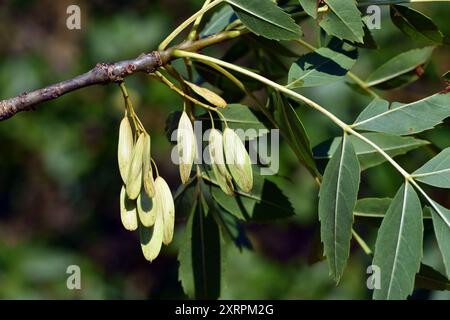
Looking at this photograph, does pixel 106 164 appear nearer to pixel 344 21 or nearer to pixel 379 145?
pixel 379 145

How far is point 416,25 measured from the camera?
1173mm

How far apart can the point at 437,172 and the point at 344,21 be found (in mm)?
255

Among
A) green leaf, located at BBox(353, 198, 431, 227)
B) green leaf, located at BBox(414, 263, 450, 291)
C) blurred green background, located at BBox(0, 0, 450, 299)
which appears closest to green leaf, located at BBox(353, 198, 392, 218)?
green leaf, located at BBox(353, 198, 431, 227)

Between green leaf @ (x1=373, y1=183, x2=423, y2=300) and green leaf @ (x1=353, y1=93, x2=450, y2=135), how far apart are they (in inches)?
3.4

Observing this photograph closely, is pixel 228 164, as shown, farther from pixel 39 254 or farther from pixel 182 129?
pixel 39 254

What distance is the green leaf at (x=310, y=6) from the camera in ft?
3.53

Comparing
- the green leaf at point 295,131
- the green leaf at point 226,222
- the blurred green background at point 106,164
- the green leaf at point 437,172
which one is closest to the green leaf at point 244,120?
the green leaf at point 295,131

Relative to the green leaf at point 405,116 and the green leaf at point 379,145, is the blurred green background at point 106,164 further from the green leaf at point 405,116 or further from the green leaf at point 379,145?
the green leaf at point 405,116

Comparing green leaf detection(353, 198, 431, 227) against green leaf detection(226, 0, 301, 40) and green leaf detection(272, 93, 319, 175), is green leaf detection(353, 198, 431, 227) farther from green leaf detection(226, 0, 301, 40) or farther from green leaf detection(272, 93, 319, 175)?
green leaf detection(226, 0, 301, 40)

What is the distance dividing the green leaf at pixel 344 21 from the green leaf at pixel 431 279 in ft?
1.27

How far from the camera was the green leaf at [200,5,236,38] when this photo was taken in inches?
54.2

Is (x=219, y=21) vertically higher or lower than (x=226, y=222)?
higher

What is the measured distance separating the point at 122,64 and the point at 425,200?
0.49 metres

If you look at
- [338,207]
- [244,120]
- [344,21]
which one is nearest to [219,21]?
[244,120]
